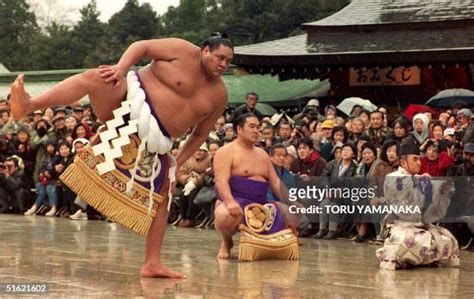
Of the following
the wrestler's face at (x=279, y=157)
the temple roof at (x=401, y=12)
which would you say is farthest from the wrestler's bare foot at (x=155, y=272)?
the temple roof at (x=401, y=12)

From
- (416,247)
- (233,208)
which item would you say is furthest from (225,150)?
(416,247)

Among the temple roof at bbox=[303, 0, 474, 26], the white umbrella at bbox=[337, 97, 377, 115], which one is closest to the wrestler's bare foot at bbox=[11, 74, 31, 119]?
the white umbrella at bbox=[337, 97, 377, 115]

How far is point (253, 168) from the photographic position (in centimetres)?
707

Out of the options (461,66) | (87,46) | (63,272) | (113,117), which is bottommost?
(87,46)

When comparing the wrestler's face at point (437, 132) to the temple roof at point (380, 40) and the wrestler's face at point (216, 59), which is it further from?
the temple roof at point (380, 40)

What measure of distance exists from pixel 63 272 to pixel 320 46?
31.3ft

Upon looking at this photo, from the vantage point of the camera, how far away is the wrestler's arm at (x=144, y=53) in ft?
17.3

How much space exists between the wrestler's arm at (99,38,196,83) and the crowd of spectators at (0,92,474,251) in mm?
2555

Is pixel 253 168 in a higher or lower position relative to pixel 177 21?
higher

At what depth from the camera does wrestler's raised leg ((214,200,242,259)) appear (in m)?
6.92

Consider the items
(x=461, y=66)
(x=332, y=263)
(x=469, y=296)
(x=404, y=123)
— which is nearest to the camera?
(x=469, y=296)

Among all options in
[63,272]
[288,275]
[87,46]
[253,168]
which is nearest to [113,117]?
[63,272]

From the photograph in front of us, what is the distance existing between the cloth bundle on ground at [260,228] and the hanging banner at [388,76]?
25.5 ft

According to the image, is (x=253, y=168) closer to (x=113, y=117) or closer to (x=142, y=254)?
(x=142, y=254)
